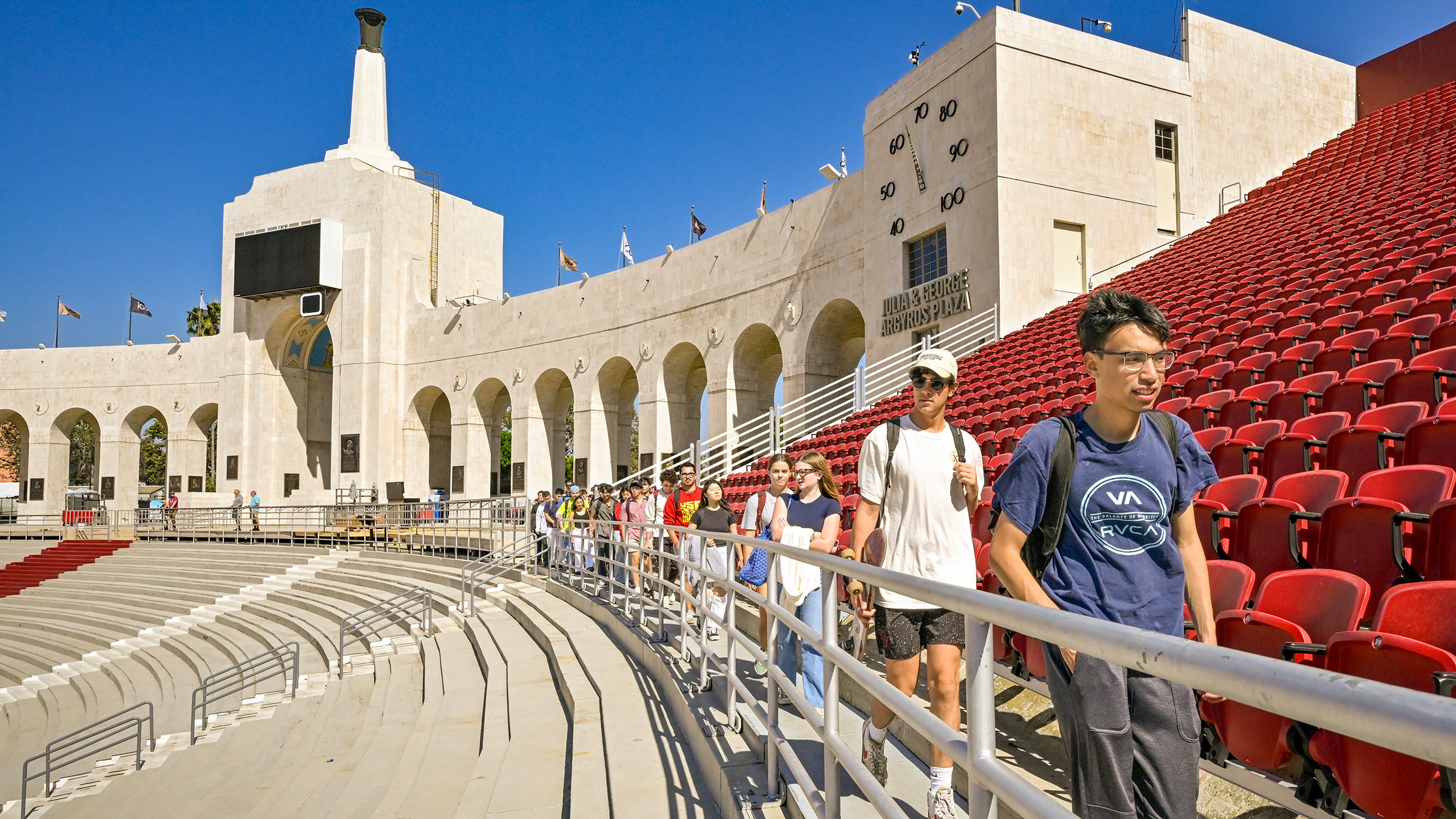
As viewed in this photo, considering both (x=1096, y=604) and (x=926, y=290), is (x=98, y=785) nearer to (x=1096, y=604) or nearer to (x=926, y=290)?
(x=1096, y=604)

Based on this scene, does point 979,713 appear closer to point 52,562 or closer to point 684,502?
point 684,502

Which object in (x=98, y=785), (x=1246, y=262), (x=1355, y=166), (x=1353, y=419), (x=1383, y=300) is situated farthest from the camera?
(x=1355, y=166)

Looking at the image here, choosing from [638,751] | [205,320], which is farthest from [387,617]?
[205,320]

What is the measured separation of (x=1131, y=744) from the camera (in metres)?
1.81

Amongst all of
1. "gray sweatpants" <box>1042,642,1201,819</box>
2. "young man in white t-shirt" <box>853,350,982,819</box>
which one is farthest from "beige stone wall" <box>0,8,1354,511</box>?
"gray sweatpants" <box>1042,642,1201,819</box>

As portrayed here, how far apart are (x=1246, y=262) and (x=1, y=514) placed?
4461 centimetres

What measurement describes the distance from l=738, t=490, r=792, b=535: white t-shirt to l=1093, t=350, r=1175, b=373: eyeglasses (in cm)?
351

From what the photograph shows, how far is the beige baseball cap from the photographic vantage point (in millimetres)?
3352

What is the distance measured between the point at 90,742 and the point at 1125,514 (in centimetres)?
1277

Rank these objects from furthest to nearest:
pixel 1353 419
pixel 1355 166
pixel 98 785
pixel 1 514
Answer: pixel 1 514 < pixel 1355 166 < pixel 98 785 < pixel 1353 419

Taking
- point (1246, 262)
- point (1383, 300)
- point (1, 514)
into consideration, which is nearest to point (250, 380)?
point (1, 514)

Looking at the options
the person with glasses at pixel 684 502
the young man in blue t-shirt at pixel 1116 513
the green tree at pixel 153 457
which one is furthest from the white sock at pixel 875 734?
the green tree at pixel 153 457

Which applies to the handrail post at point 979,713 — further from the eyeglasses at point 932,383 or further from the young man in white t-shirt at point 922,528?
the eyeglasses at point 932,383

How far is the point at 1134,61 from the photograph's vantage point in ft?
65.7
